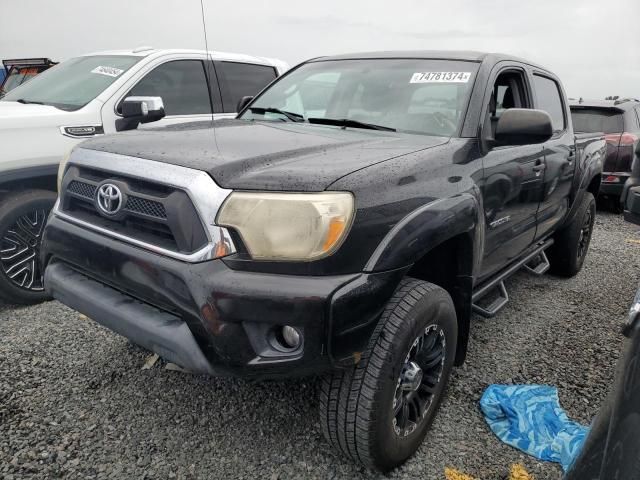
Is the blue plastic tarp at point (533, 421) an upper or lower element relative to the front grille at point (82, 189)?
lower

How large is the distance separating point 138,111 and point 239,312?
239cm

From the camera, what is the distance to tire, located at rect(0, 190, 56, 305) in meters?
3.25

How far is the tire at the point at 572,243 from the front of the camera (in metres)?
4.15

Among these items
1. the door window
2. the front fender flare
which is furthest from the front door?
the front fender flare

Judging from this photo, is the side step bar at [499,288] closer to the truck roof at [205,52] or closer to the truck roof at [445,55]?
the truck roof at [445,55]

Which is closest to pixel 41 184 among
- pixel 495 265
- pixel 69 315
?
pixel 69 315

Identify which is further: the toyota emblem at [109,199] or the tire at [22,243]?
the tire at [22,243]

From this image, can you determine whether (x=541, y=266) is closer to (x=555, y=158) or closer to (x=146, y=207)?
(x=555, y=158)

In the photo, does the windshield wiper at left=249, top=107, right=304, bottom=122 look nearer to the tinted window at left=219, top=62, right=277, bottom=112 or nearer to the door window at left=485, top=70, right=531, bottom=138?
the door window at left=485, top=70, right=531, bottom=138

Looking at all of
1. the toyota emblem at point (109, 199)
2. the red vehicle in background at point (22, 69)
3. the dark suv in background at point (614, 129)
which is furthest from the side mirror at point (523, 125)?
the red vehicle in background at point (22, 69)

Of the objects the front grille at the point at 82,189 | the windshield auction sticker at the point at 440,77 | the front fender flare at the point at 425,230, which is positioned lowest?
→ the front fender flare at the point at 425,230

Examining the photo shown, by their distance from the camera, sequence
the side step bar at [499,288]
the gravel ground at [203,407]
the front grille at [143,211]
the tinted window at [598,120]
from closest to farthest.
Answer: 1. the front grille at [143,211]
2. the gravel ground at [203,407]
3. the side step bar at [499,288]
4. the tinted window at [598,120]

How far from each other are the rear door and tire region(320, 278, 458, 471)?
160 centimetres

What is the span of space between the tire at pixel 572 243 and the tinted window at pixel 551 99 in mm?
815
